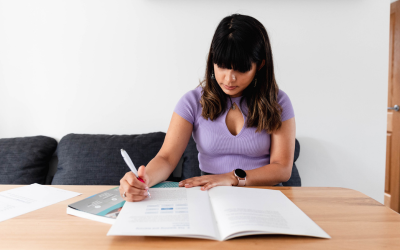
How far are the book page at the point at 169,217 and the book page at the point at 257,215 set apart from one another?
0.03m

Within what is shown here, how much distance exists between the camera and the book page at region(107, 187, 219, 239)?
0.49 meters

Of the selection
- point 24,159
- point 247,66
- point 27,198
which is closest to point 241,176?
point 247,66

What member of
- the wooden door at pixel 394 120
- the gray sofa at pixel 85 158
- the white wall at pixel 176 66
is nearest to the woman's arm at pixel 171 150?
the gray sofa at pixel 85 158

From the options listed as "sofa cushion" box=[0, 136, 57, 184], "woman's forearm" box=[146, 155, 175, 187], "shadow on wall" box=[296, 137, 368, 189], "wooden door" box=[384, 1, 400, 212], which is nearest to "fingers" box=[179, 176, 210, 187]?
"woman's forearm" box=[146, 155, 175, 187]

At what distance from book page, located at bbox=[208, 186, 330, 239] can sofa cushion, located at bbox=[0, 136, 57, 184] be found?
4.14ft

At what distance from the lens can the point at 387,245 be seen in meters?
0.48

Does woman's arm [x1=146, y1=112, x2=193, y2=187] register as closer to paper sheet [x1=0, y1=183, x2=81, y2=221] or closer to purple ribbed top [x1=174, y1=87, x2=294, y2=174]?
purple ribbed top [x1=174, y1=87, x2=294, y2=174]

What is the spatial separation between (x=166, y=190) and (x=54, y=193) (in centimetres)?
33

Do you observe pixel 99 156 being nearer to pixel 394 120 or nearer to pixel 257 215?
pixel 257 215

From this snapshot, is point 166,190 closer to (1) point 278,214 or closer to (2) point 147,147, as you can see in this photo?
(1) point 278,214

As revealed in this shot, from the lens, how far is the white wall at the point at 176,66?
162 cm

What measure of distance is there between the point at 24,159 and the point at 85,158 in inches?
14.2

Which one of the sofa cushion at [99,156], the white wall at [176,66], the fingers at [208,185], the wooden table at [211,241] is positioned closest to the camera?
the wooden table at [211,241]

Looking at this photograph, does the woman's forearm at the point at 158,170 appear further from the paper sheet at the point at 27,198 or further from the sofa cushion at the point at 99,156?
the sofa cushion at the point at 99,156
